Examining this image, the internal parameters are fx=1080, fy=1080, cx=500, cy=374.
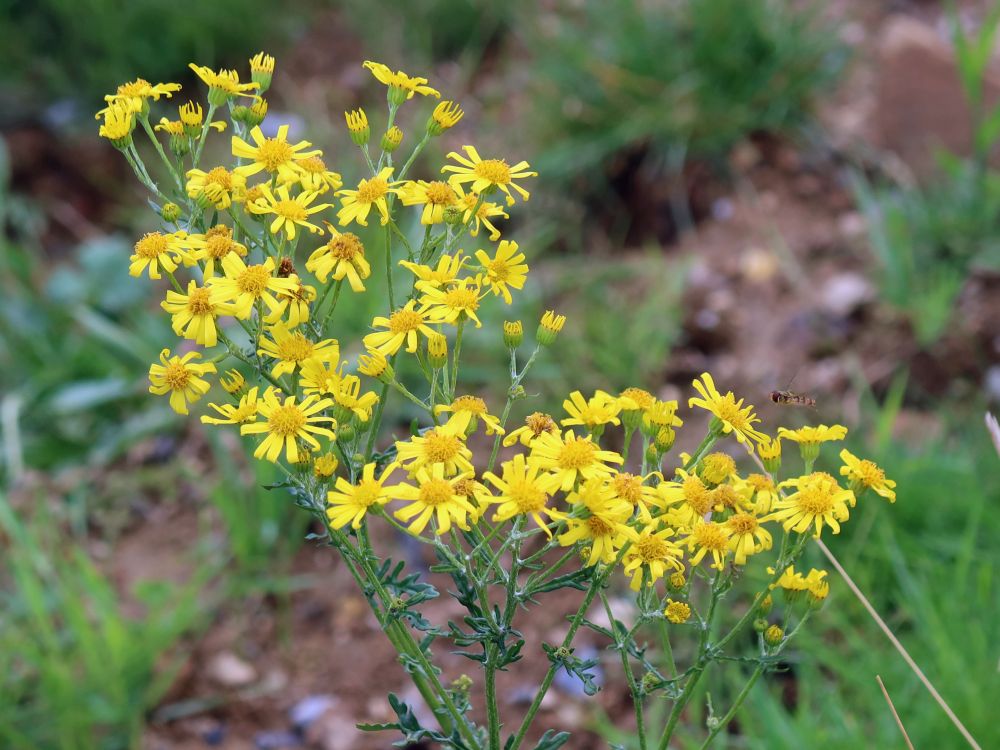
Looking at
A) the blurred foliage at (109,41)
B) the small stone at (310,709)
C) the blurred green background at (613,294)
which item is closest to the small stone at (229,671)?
the blurred green background at (613,294)

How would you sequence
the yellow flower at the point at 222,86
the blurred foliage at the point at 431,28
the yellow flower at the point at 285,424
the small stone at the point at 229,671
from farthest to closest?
the blurred foliage at the point at 431,28 < the small stone at the point at 229,671 < the yellow flower at the point at 222,86 < the yellow flower at the point at 285,424

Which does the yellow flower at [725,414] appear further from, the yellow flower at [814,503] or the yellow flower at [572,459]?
the yellow flower at [572,459]

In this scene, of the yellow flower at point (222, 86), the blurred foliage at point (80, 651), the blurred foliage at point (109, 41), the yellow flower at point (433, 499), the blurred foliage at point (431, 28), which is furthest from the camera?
the blurred foliage at point (431, 28)

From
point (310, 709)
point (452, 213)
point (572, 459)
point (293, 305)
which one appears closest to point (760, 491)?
point (572, 459)

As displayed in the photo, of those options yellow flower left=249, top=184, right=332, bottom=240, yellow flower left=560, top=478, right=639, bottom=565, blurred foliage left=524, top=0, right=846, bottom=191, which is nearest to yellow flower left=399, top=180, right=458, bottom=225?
yellow flower left=249, top=184, right=332, bottom=240

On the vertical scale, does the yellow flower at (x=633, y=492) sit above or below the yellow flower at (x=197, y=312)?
below

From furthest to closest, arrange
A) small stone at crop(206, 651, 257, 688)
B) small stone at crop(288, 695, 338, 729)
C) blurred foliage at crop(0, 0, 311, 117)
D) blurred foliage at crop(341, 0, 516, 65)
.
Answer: blurred foliage at crop(341, 0, 516, 65), blurred foliage at crop(0, 0, 311, 117), small stone at crop(206, 651, 257, 688), small stone at crop(288, 695, 338, 729)

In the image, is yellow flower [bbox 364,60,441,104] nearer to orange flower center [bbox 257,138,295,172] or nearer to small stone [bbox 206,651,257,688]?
orange flower center [bbox 257,138,295,172]
